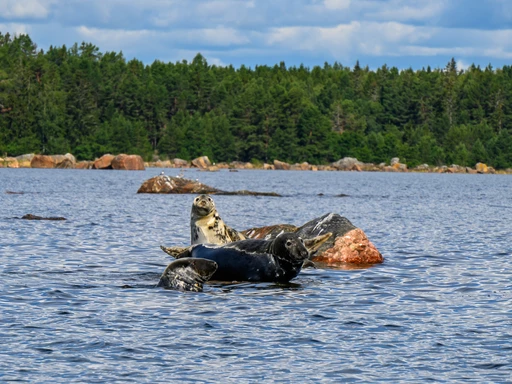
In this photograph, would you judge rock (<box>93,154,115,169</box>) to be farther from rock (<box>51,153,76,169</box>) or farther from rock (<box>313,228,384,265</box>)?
rock (<box>313,228,384,265</box>)

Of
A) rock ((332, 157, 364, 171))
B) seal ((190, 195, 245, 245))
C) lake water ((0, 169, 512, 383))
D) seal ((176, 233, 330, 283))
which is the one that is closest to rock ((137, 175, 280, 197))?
lake water ((0, 169, 512, 383))

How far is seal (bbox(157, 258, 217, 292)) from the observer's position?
18094mm

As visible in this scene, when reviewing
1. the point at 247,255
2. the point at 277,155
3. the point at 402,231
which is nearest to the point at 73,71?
the point at 277,155

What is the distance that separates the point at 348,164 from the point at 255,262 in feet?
566

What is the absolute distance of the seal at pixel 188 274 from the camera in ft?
59.4

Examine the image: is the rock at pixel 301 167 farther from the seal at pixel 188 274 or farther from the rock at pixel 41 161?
the seal at pixel 188 274

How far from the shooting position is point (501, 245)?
30250mm

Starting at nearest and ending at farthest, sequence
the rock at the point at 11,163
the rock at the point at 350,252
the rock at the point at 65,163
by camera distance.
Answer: the rock at the point at 350,252 → the rock at the point at 65,163 → the rock at the point at 11,163

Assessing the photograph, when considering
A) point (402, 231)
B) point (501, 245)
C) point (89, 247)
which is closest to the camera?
point (89, 247)

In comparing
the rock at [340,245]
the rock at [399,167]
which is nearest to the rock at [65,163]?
the rock at [399,167]

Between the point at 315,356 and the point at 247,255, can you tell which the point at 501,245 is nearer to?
the point at 247,255

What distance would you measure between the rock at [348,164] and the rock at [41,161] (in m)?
63.8

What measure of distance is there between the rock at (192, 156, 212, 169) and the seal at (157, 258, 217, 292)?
152314 mm

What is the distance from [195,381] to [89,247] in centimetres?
1625
